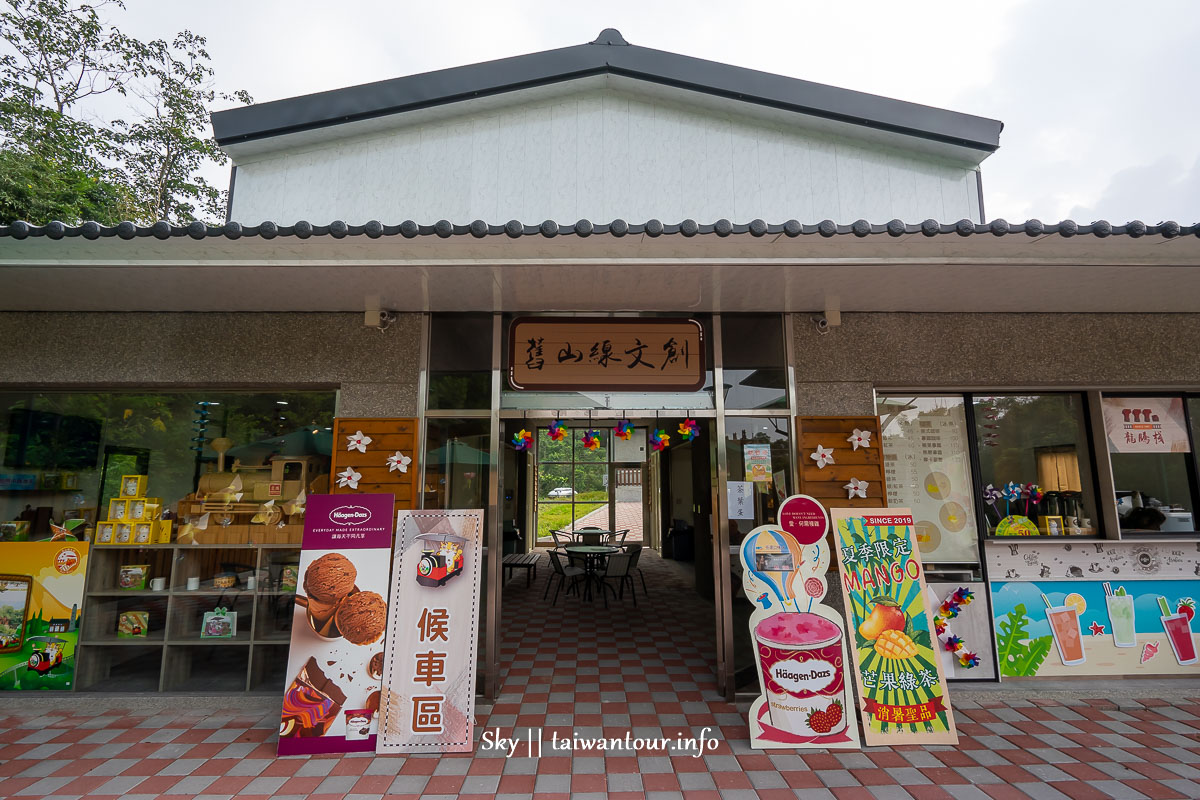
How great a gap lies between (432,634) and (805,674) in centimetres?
222

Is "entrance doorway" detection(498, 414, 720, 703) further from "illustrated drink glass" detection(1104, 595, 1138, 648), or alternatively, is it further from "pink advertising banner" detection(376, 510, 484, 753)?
"illustrated drink glass" detection(1104, 595, 1138, 648)

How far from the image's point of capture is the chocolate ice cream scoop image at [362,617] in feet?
10.4

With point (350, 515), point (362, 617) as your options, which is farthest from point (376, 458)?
point (362, 617)

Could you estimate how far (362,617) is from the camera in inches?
126

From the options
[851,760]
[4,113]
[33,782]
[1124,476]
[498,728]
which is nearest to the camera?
[33,782]

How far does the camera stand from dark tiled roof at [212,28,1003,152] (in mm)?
4984

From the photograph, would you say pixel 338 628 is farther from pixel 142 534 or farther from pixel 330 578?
pixel 142 534

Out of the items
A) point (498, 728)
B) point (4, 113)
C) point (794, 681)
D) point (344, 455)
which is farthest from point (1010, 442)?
point (4, 113)

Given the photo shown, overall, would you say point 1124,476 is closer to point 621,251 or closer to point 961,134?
point 961,134

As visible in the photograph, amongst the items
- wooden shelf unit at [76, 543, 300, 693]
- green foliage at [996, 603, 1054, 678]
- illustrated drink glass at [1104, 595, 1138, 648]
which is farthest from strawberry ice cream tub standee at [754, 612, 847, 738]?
wooden shelf unit at [76, 543, 300, 693]

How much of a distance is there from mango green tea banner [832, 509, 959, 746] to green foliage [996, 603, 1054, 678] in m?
1.20

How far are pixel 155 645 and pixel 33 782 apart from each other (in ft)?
4.01

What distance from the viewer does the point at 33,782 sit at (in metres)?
2.76

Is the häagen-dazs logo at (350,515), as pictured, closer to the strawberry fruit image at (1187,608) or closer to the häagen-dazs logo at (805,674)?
the häagen-dazs logo at (805,674)
